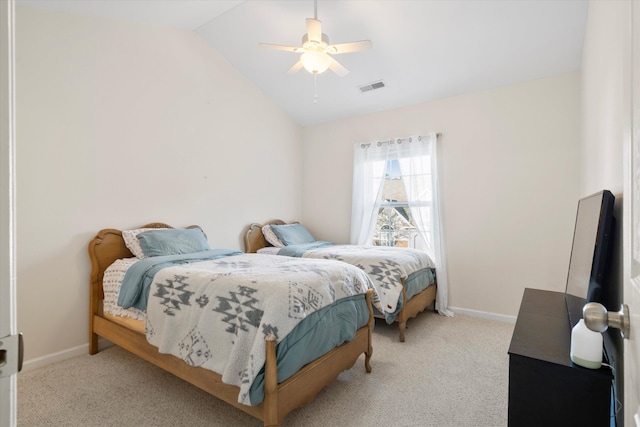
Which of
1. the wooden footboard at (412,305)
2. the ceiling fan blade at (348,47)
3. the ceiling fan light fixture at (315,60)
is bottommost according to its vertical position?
the wooden footboard at (412,305)

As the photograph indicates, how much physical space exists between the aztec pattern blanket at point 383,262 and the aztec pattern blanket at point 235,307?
2.30 feet

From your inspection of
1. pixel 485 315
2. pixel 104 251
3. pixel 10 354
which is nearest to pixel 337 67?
pixel 104 251

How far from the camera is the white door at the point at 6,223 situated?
20.3 inches

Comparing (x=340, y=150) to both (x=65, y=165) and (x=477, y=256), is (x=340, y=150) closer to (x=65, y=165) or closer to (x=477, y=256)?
(x=477, y=256)

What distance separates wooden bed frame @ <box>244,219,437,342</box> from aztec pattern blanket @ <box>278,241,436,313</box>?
5.2 inches

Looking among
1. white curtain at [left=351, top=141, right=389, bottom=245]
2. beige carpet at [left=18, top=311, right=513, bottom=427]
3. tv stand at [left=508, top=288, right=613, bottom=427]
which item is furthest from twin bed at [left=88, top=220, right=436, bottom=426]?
white curtain at [left=351, top=141, right=389, bottom=245]

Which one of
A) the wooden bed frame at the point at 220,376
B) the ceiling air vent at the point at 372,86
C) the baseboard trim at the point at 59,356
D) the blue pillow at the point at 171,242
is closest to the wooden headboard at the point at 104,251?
the wooden bed frame at the point at 220,376

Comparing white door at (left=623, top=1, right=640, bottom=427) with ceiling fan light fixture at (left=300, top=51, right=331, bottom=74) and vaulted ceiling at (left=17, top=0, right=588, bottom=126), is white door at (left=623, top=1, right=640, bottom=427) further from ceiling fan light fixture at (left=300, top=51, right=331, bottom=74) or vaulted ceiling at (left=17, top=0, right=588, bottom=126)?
vaulted ceiling at (left=17, top=0, right=588, bottom=126)

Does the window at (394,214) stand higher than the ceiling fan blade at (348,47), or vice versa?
the ceiling fan blade at (348,47)

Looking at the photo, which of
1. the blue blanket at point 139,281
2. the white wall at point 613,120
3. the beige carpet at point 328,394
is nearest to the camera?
the white wall at point 613,120

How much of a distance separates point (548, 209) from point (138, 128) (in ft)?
13.6

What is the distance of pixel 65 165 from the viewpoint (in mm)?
2543

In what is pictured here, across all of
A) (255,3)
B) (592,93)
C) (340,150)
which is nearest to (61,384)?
(255,3)

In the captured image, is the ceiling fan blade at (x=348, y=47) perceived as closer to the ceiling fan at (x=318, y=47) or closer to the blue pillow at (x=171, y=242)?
the ceiling fan at (x=318, y=47)
